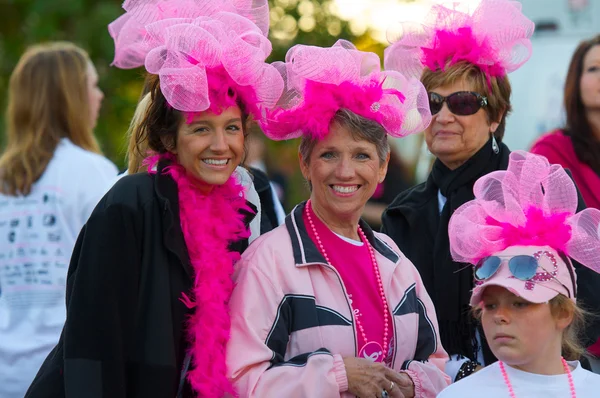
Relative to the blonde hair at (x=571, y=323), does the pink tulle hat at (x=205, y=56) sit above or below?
above

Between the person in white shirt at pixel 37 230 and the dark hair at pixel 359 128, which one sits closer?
the dark hair at pixel 359 128

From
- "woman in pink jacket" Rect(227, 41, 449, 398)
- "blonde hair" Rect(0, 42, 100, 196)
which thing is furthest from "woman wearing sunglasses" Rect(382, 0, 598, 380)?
"blonde hair" Rect(0, 42, 100, 196)

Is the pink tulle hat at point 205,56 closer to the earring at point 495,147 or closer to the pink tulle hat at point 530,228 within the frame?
the pink tulle hat at point 530,228

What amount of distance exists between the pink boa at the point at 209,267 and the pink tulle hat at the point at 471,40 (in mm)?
1013

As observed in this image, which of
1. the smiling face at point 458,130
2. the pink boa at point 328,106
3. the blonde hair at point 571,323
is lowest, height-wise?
the blonde hair at point 571,323

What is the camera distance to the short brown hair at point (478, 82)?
3.88m

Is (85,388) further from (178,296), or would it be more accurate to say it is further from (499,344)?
(499,344)

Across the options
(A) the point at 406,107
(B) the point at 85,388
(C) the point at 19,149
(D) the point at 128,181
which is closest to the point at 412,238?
(A) the point at 406,107

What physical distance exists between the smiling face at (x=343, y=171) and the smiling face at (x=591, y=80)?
67.6 inches

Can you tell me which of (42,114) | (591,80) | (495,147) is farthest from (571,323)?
(42,114)

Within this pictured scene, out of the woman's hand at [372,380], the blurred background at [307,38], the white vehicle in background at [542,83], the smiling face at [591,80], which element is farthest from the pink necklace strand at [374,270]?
the white vehicle in background at [542,83]

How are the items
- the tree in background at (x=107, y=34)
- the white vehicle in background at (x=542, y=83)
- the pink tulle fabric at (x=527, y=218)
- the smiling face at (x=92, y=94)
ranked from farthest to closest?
the white vehicle in background at (x=542, y=83), the tree in background at (x=107, y=34), the smiling face at (x=92, y=94), the pink tulle fabric at (x=527, y=218)

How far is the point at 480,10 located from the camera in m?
3.87

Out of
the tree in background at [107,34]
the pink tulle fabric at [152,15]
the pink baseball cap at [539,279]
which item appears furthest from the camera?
the tree in background at [107,34]
